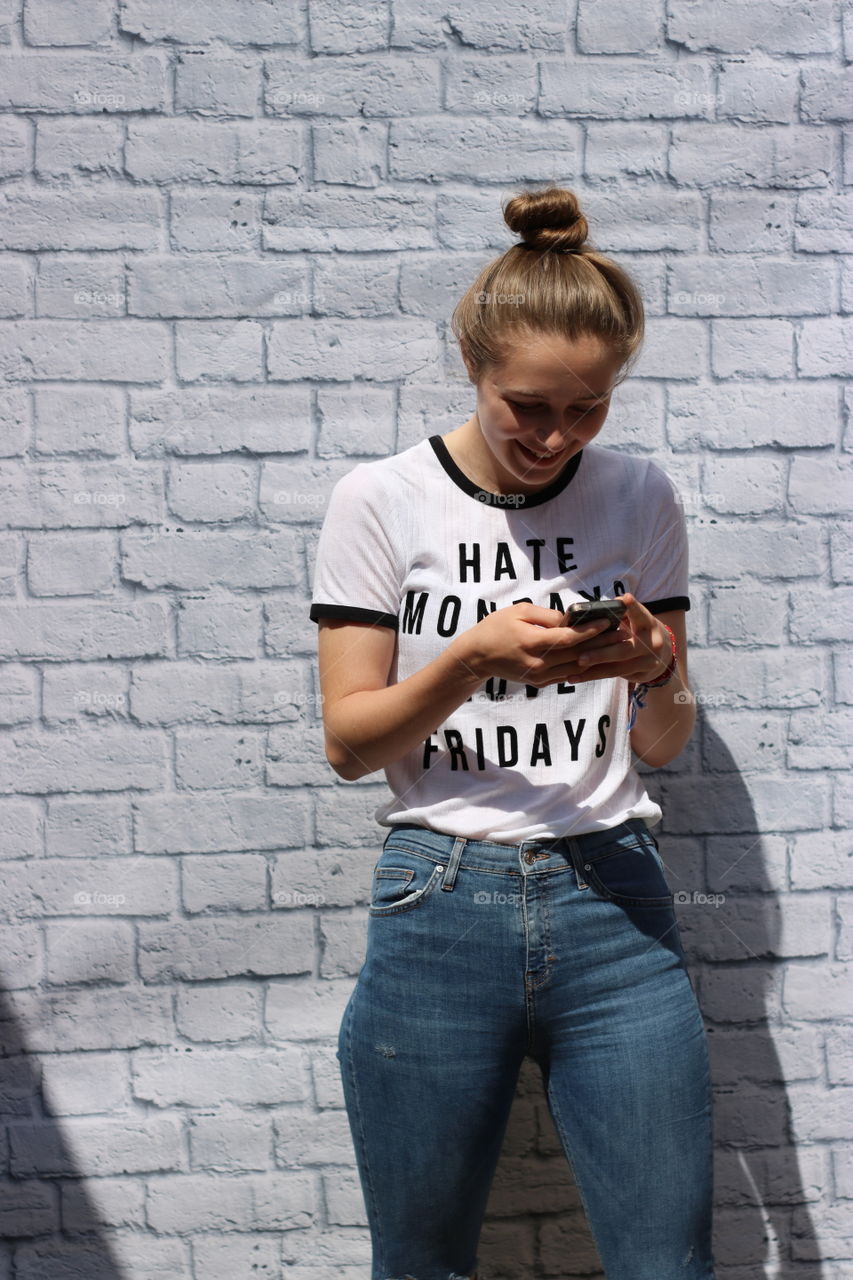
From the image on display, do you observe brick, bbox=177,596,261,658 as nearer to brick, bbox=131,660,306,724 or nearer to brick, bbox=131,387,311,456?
brick, bbox=131,660,306,724

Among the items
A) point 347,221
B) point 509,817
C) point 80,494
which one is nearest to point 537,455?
point 509,817

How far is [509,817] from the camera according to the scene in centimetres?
134

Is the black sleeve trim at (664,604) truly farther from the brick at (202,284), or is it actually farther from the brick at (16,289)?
the brick at (16,289)

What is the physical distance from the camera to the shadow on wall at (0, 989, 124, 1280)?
1974 millimetres

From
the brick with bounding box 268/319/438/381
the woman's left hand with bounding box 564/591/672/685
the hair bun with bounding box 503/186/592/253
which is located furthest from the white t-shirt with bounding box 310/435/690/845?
the brick with bounding box 268/319/438/381

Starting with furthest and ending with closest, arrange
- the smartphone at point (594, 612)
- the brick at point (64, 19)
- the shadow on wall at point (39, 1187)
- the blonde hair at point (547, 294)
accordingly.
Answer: the shadow on wall at point (39, 1187), the brick at point (64, 19), the blonde hair at point (547, 294), the smartphone at point (594, 612)

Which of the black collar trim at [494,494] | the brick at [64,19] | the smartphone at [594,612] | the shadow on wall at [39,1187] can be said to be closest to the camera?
the smartphone at [594,612]

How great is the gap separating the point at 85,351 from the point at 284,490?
41 centimetres

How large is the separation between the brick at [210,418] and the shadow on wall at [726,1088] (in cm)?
90

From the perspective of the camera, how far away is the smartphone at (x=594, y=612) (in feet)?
3.95

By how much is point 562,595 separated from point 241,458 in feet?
2.51

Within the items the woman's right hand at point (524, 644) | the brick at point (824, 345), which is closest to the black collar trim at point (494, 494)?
the woman's right hand at point (524, 644)

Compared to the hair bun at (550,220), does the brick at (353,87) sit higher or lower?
higher

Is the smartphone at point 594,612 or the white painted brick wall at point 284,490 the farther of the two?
the white painted brick wall at point 284,490
